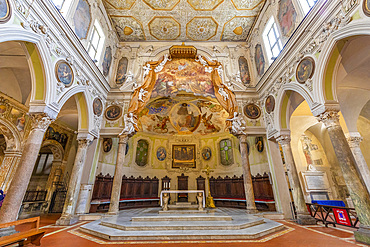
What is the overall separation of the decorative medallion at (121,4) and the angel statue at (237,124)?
9373mm

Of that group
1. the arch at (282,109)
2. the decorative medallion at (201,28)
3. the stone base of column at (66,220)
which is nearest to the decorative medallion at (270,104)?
the arch at (282,109)

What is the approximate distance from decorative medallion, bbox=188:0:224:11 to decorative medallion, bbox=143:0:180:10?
0.99 m

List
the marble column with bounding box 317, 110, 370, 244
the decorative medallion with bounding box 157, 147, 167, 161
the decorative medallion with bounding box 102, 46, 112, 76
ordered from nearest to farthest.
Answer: the marble column with bounding box 317, 110, 370, 244, the decorative medallion with bounding box 102, 46, 112, 76, the decorative medallion with bounding box 157, 147, 167, 161

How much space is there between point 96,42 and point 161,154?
10944mm

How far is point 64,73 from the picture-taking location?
6.79 meters

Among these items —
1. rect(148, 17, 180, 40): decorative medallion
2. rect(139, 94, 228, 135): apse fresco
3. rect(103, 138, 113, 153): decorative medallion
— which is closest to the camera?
rect(103, 138, 113, 153): decorative medallion

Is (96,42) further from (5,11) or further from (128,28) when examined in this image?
(5,11)

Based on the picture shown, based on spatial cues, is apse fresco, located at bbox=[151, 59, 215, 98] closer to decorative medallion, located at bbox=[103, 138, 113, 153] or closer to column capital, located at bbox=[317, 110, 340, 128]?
decorative medallion, located at bbox=[103, 138, 113, 153]

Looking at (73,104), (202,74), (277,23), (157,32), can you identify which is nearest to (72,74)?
(73,104)

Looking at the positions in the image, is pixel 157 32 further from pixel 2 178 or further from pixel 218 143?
pixel 2 178

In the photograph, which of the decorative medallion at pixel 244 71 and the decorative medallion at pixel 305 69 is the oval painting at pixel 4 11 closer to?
the decorative medallion at pixel 305 69

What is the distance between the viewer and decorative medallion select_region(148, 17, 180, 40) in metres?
11.4

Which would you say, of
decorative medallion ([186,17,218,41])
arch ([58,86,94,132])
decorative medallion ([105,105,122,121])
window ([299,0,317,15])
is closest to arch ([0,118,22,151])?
arch ([58,86,94,132])

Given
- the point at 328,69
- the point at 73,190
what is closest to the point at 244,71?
the point at 328,69
